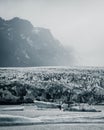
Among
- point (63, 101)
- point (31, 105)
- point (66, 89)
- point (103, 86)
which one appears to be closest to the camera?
point (31, 105)

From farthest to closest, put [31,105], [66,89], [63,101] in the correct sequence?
[66,89] → [63,101] → [31,105]

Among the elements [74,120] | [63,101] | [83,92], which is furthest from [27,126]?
[83,92]

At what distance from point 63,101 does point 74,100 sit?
1694 mm

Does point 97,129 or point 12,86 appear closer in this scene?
point 97,129

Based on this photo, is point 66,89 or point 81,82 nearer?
point 66,89

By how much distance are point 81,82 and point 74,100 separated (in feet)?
34.4

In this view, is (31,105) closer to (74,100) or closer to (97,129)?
(74,100)

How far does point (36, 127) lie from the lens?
2850 cm

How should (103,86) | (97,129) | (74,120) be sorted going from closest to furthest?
(97,129) → (74,120) → (103,86)

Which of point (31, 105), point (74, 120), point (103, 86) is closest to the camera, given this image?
point (74, 120)

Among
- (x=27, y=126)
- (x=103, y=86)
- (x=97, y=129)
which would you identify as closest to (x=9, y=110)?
(x=27, y=126)

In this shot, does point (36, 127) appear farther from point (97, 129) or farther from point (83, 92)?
point (83, 92)

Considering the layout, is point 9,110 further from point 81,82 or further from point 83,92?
point 81,82

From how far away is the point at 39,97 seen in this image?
170ft
